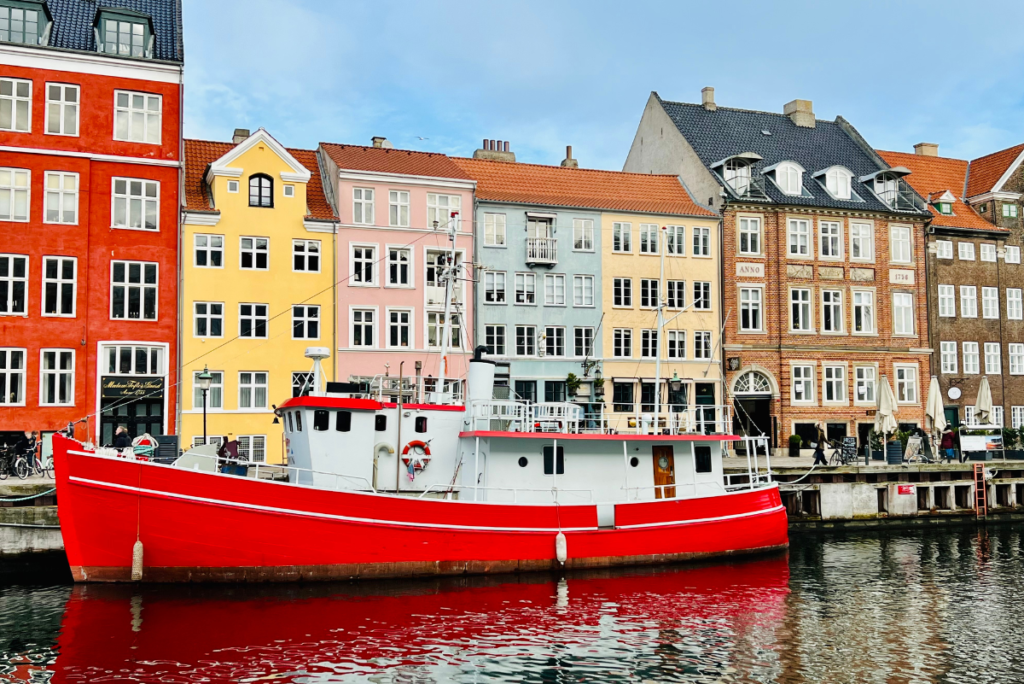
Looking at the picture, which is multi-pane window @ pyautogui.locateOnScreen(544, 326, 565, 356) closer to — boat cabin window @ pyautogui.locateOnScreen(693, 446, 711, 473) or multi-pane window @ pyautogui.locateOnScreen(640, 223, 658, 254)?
multi-pane window @ pyautogui.locateOnScreen(640, 223, 658, 254)

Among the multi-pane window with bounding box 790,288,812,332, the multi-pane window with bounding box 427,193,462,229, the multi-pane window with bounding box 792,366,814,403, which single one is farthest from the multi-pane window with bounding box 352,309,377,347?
the multi-pane window with bounding box 790,288,812,332

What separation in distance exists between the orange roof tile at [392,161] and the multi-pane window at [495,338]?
6.13 m

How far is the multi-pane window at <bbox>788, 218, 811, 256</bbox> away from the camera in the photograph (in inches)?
1725

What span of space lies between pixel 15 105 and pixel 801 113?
117ft

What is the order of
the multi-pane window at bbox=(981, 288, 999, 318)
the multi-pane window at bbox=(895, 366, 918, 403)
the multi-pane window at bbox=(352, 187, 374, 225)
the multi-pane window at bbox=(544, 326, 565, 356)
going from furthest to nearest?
the multi-pane window at bbox=(981, 288, 999, 318)
the multi-pane window at bbox=(895, 366, 918, 403)
the multi-pane window at bbox=(544, 326, 565, 356)
the multi-pane window at bbox=(352, 187, 374, 225)

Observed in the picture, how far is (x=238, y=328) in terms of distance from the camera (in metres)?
35.5

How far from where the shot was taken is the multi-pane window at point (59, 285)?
33.0 m

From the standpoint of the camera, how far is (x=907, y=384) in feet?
146

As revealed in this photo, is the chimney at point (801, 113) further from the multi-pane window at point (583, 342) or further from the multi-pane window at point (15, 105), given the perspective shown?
the multi-pane window at point (15, 105)

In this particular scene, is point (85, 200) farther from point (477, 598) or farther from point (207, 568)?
point (477, 598)

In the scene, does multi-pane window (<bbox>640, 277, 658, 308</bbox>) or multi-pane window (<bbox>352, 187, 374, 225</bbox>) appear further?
multi-pane window (<bbox>640, 277, 658, 308</bbox>)

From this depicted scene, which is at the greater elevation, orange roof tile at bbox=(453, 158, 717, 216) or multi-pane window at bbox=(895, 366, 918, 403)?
orange roof tile at bbox=(453, 158, 717, 216)

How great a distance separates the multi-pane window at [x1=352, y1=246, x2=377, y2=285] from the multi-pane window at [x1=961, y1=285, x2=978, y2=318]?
28218mm

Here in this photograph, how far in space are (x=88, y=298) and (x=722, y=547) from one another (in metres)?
22.4
